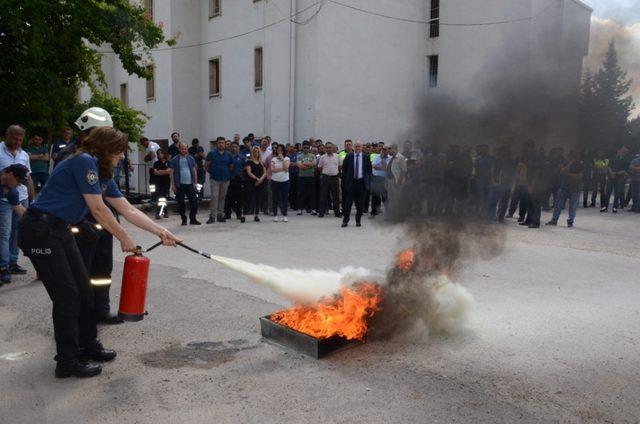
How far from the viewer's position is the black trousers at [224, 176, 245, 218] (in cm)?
1254

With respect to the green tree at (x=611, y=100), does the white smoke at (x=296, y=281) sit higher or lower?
lower

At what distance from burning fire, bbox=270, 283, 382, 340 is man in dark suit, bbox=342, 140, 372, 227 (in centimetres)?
690

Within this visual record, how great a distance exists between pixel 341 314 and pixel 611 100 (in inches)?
122

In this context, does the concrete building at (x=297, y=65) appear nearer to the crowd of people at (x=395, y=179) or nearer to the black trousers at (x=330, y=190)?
the crowd of people at (x=395, y=179)

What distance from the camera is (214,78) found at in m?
21.8

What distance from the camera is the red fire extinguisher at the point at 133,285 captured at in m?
3.90

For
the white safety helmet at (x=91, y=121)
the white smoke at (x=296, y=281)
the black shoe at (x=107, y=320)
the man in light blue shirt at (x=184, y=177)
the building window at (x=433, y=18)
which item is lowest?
the black shoe at (x=107, y=320)

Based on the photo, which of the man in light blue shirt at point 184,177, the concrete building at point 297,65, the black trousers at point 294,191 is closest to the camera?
the man in light blue shirt at point 184,177

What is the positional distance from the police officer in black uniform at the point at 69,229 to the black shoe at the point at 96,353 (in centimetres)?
18

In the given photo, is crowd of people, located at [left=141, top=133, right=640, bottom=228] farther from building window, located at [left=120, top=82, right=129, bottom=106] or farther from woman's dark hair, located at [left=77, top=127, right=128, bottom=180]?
building window, located at [left=120, top=82, right=129, bottom=106]

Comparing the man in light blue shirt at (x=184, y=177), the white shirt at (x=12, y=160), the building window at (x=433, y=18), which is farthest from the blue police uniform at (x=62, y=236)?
the building window at (x=433, y=18)

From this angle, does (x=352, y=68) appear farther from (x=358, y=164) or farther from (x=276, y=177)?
(x=358, y=164)

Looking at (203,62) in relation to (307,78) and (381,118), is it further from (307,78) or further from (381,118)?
(381,118)

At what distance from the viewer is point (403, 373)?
373 centimetres
